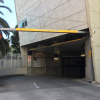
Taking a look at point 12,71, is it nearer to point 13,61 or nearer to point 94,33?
point 13,61

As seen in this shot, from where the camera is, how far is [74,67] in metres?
34.5

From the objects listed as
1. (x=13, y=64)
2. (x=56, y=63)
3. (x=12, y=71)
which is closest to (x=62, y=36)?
(x=12, y=71)

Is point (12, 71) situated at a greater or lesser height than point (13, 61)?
lesser

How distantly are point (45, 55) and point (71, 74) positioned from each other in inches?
308

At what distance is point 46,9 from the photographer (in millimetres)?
21312

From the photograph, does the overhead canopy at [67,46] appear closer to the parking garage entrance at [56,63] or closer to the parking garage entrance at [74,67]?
the parking garage entrance at [56,63]

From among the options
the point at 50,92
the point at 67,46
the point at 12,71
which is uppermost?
the point at 67,46

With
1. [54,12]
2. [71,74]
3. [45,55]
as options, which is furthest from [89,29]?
[71,74]

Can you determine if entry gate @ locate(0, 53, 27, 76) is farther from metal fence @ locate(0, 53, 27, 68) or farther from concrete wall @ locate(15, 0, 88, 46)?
concrete wall @ locate(15, 0, 88, 46)

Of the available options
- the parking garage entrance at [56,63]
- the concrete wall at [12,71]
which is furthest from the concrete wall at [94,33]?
the concrete wall at [12,71]

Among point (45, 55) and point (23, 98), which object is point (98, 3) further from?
point (45, 55)

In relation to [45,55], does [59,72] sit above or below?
below

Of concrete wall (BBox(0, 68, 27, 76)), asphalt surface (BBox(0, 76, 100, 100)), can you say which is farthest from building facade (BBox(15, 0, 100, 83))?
asphalt surface (BBox(0, 76, 100, 100))

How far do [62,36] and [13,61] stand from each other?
1005 centimetres
